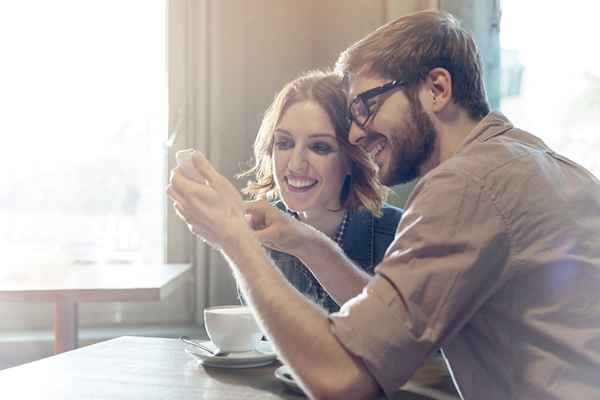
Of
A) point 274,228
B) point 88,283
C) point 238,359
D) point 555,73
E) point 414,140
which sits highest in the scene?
point 555,73

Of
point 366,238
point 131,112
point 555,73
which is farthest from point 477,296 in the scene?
point 131,112

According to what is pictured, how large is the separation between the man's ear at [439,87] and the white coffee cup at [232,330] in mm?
485

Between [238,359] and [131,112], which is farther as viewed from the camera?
[131,112]

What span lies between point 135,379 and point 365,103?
58 centimetres

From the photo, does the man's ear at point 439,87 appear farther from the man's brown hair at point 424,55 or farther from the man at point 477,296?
the man at point 477,296

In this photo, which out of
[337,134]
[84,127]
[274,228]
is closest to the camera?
[274,228]

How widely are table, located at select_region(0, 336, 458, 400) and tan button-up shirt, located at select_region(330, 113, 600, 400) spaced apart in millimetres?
168

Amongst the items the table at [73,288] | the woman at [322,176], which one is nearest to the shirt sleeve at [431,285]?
the woman at [322,176]

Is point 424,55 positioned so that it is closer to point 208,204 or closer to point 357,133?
point 357,133

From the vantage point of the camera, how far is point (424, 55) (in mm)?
1201

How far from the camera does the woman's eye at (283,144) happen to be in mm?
1976

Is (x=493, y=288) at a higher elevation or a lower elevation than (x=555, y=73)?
lower

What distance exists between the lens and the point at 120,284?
2021 mm

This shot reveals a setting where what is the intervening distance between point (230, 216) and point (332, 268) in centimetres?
47
